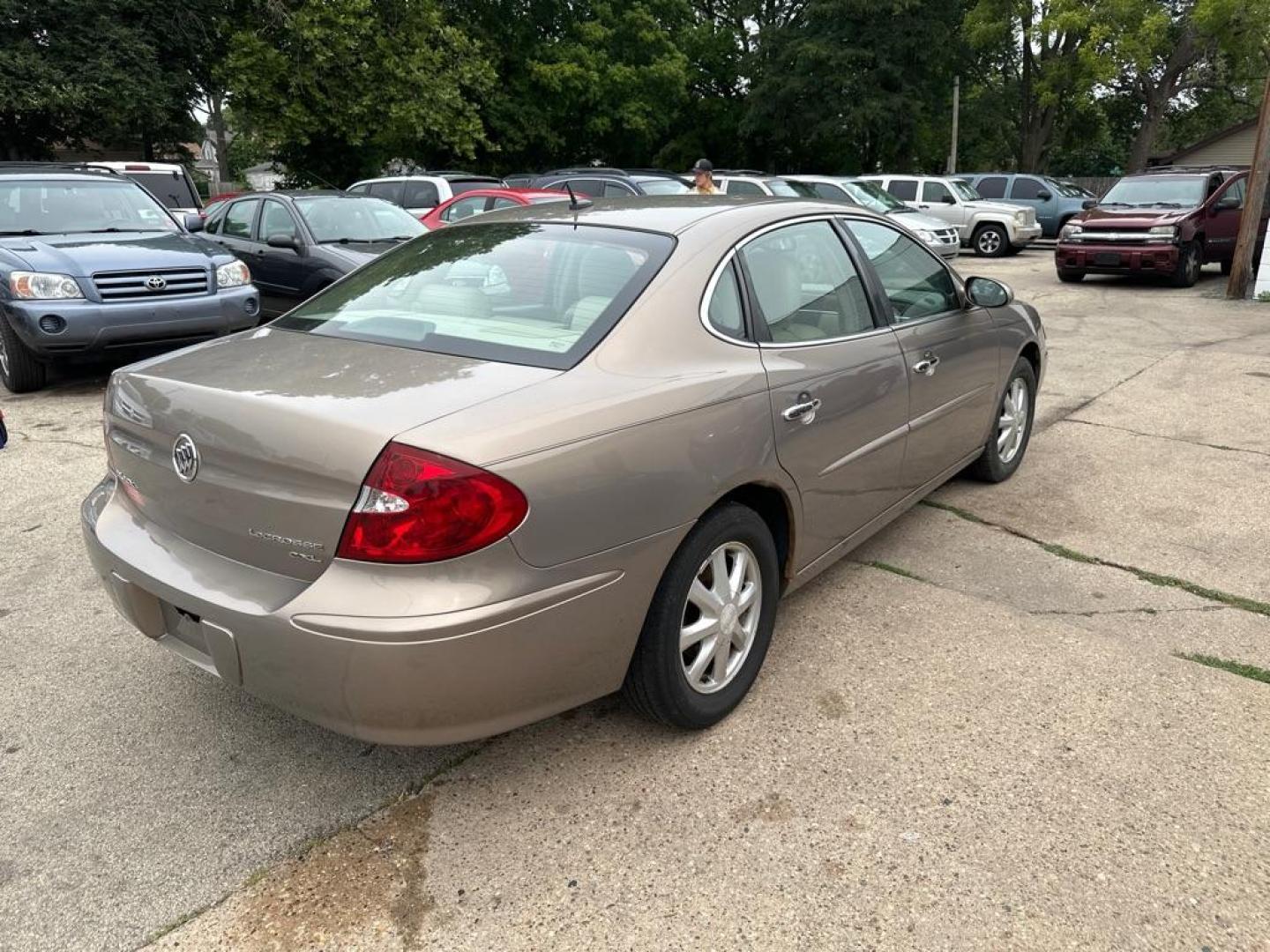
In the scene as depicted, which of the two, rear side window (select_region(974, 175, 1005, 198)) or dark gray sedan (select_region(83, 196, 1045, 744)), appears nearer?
dark gray sedan (select_region(83, 196, 1045, 744))

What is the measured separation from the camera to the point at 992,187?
2152 centimetres

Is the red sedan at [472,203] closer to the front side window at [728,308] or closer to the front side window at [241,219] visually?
the front side window at [241,219]

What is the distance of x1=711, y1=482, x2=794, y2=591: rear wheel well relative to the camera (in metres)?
2.87

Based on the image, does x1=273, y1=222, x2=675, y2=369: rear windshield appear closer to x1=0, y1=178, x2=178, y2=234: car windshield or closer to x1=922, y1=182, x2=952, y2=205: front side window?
x1=0, y1=178, x2=178, y2=234: car windshield

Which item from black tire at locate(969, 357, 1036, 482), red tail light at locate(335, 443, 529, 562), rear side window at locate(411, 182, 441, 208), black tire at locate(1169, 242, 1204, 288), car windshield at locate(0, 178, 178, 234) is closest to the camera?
red tail light at locate(335, 443, 529, 562)

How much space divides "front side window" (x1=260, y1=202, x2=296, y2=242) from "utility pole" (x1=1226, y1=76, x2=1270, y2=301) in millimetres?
11389

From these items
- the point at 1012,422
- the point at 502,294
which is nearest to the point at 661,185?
the point at 1012,422

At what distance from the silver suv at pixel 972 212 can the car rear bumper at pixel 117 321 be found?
1531 centimetres

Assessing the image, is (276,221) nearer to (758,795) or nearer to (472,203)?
(472,203)

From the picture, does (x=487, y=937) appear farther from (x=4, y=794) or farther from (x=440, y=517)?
(x=4, y=794)

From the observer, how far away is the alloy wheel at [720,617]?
2.69m

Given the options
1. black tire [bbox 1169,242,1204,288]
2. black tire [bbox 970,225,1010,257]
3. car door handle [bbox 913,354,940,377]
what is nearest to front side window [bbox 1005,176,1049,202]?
black tire [bbox 970,225,1010,257]

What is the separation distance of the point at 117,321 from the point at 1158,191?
14.0 m

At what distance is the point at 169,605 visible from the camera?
2.48 m
